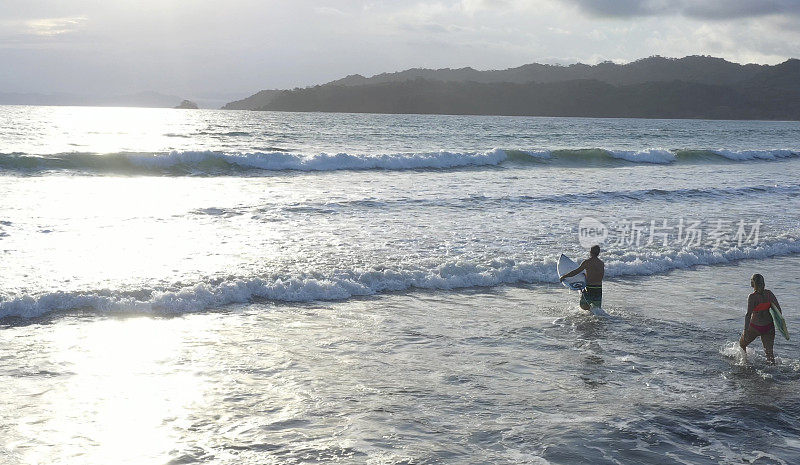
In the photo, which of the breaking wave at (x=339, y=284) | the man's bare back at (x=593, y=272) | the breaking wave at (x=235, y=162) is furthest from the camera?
the breaking wave at (x=235, y=162)

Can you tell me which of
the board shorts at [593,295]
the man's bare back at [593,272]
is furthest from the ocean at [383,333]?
the man's bare back at [593,272]

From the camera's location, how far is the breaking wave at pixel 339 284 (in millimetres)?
10477

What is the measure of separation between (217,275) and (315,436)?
6.54 meters

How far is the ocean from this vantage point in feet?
20.7

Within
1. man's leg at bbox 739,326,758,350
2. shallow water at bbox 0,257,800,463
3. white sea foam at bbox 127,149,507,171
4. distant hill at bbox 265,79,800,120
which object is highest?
distant hill at bbox 265,79,800,120

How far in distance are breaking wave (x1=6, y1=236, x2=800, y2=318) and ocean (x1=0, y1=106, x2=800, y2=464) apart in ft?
0.15

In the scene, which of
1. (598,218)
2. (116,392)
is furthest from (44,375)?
(598,218)

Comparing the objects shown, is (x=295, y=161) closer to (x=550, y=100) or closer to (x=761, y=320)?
(x=761, y=320)

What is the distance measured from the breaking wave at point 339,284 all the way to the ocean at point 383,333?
0.05m

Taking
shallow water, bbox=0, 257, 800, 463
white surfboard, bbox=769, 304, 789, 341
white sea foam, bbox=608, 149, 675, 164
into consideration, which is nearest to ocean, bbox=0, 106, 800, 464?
shallow water, bbox=0, 257, 800, 463

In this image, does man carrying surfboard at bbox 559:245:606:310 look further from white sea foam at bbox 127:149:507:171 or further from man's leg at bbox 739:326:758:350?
white sea foam at bbox 127:149:507:171

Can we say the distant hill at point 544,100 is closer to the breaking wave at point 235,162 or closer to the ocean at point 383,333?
the breaking wave at point 235,162

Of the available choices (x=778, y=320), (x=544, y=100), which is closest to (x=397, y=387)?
(x=778, y=320)

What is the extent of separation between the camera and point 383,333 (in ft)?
31.4
